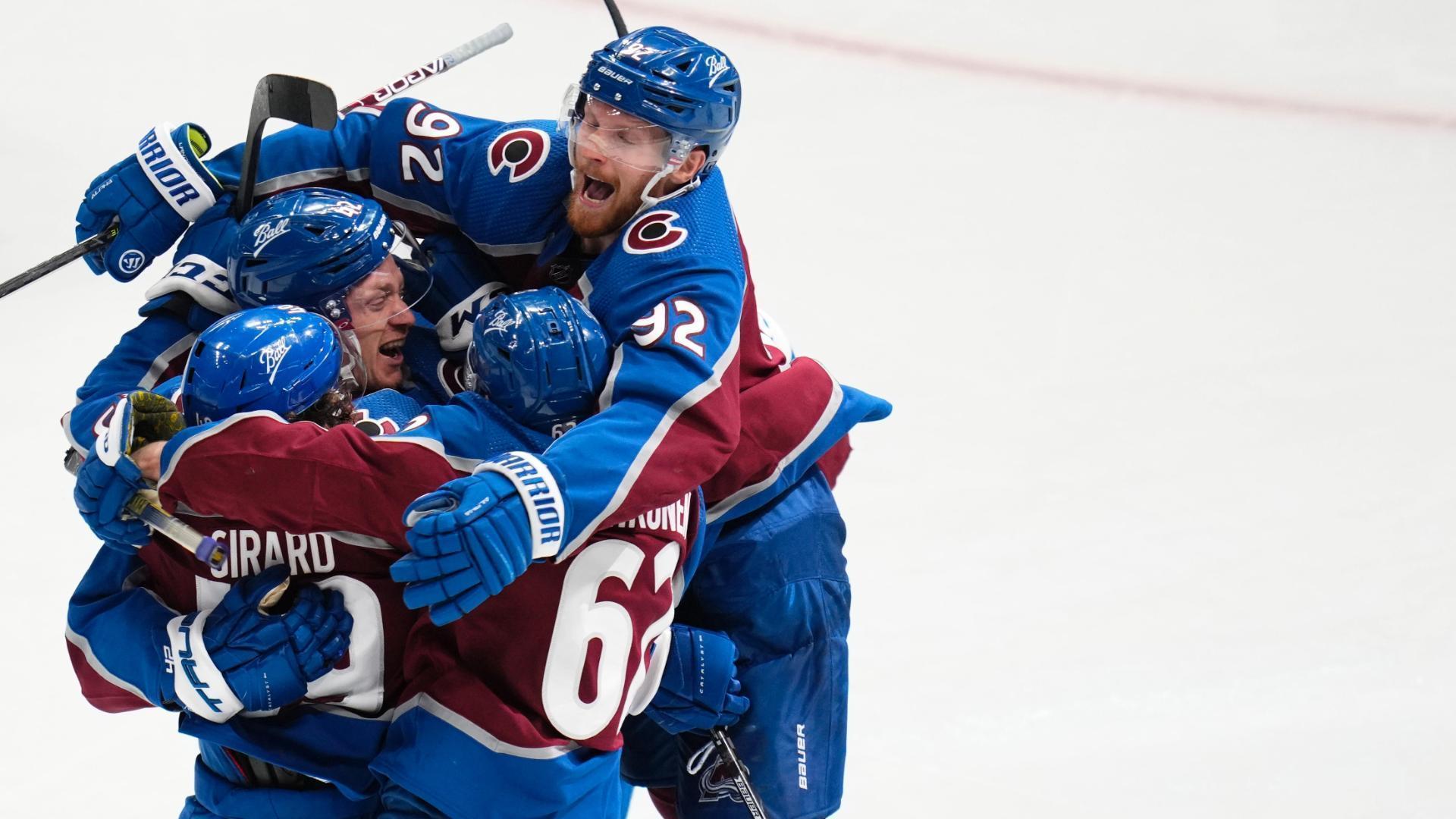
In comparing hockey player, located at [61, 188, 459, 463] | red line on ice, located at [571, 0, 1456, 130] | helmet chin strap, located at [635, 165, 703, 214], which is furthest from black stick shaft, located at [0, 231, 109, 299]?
red line on ice, located at [571, 0, 1456, 130]

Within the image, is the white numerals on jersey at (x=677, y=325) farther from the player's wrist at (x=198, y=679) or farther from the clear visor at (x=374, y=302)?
the player's wrist at (x=198, y=679)

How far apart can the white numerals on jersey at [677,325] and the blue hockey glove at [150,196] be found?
87 centimetres

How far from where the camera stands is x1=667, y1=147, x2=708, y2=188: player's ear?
2938 millimetres

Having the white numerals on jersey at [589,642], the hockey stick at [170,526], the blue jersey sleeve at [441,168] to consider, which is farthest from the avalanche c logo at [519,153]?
the hockey stick at [170,526]

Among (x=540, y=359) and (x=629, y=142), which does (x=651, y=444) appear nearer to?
(x=540, y=359)

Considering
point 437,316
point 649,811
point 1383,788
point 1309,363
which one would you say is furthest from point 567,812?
point 1309,363

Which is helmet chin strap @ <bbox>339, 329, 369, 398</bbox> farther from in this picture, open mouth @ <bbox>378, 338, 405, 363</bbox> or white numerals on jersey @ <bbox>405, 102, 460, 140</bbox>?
white numerals on jersey @ <bbox>405, 102, 460, 140</bbox>

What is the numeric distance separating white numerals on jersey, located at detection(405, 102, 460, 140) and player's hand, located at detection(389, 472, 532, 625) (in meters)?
0.98

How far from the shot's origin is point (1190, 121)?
6133 millimetres

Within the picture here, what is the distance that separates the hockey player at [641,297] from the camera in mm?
2469

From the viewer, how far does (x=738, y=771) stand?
3203 mm

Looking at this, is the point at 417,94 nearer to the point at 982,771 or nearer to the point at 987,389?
the point at 987,389

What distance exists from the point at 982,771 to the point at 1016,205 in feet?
7.83

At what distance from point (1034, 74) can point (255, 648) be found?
4401 mm
